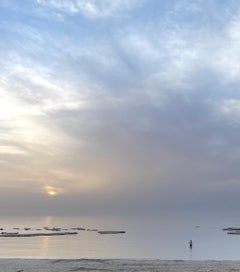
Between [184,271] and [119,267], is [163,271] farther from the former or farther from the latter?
[119,267]

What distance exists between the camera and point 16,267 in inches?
1154

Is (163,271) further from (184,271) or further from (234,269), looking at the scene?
(234,269)

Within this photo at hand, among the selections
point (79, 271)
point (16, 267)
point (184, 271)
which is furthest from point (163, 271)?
point (16, 267)

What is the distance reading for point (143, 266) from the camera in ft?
98.1

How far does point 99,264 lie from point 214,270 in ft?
27.3

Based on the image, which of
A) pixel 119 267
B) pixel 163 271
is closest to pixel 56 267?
pixel 119 267

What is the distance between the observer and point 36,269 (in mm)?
27984

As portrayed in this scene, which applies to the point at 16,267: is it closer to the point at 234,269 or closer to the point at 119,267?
the point at 119,267

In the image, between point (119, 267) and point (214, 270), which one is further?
point (119, 267)

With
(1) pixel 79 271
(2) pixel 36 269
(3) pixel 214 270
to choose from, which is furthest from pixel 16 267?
(3) pixel 214 270

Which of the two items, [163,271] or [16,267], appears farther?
[16,267]

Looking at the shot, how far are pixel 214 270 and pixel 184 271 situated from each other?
75.1 inches

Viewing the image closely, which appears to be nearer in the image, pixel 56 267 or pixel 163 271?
pixel 163 271

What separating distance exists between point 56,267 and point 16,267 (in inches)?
105
